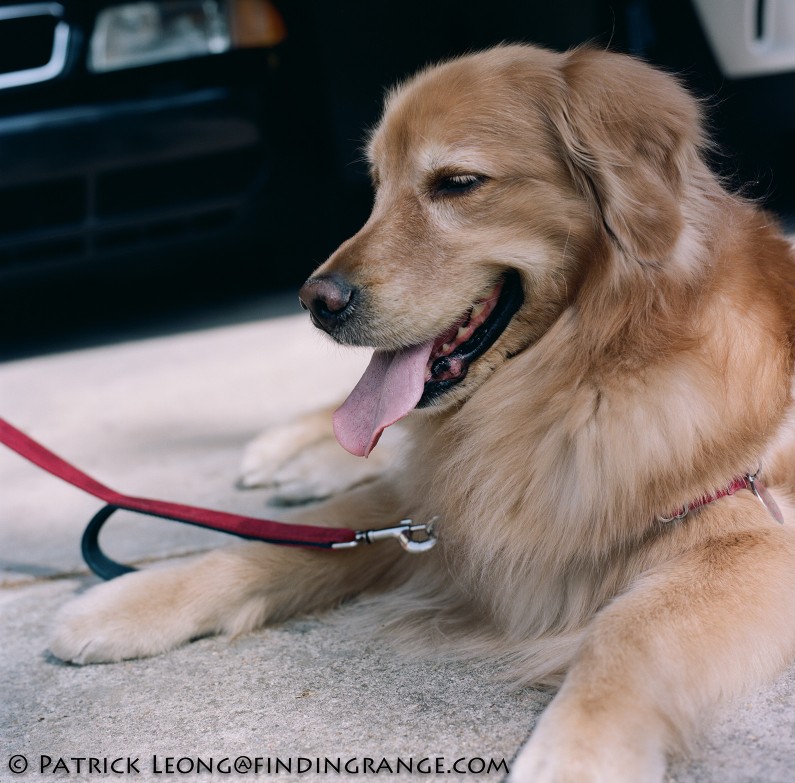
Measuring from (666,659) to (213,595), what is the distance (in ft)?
3.54

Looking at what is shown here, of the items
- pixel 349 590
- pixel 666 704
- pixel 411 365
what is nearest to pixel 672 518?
pixel 666 704

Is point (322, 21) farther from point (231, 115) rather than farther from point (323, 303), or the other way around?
point (323, 303)

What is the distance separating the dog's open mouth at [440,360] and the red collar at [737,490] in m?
0.55

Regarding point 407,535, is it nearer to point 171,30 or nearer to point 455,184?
point 455,184

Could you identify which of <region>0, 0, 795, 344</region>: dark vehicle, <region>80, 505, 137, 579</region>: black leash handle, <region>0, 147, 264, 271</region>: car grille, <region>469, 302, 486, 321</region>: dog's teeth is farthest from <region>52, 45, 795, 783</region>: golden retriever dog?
<region>0, 147, 264, 271</region>: car grille

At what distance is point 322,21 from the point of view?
15.9 feet

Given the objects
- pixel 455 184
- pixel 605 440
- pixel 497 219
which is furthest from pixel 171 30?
pixel 605 440

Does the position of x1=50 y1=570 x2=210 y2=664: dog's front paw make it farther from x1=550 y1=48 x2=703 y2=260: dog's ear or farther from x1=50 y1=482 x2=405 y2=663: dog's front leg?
x1=550 y1=48 x2=703 y2=260: dog's ear

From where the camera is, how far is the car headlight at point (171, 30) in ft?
15.4

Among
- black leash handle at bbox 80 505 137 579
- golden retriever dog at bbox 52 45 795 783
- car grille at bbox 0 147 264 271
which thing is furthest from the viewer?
car grille at bbox 0 147 264 271

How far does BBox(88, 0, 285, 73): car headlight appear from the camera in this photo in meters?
4.71

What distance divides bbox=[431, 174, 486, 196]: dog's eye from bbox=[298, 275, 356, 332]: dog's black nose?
1.02 feet

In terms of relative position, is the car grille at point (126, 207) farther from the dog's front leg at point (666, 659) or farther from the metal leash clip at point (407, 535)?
the dog's front leg at point (666, 659)

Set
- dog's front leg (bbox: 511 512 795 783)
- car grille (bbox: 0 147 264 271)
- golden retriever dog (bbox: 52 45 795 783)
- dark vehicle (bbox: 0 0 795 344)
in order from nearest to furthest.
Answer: dog's front leg (bbox: 511 512 795 783)
golden retriever dog (bbox: 52 45 795 783)
dark vehicle (bbox: 0 0 795 344)
car grille (bbox: 0 147 264 271)
